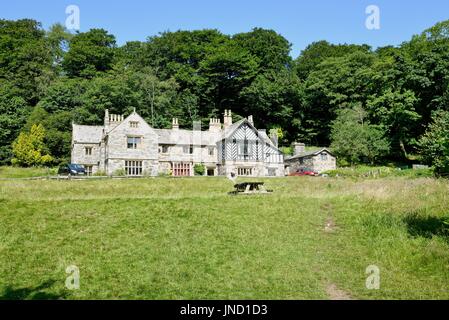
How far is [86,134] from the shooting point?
176ft

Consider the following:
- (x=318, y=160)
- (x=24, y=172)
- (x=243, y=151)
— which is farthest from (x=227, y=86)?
(x=24, y=172)

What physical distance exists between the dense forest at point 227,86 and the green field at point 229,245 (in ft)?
124

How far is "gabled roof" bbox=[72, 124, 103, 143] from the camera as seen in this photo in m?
52.8

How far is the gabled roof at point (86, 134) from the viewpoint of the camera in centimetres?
5281

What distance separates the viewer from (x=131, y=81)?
2795 inches

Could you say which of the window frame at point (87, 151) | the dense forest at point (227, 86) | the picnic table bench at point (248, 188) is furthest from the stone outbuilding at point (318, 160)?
the picnic table bench at point (248, 188)

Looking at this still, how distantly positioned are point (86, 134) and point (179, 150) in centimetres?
1258

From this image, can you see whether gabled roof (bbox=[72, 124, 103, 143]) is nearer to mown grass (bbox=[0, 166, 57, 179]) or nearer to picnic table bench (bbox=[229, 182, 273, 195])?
mown grass (bbox=[0, 166, 57, 179])

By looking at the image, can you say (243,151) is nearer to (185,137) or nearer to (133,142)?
(185,137)

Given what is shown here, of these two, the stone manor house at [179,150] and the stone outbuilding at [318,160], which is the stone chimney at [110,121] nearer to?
the stone manor house at [179,150]

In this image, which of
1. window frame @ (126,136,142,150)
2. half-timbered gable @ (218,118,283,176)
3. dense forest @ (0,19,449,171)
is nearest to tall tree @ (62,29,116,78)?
dense forest @ (0,19,449,171)

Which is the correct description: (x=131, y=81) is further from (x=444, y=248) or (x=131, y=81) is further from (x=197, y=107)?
(x=444, y=248)

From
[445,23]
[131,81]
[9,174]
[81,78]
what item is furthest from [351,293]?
[81,78]

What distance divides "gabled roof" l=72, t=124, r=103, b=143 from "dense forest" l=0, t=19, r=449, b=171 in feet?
26.8
